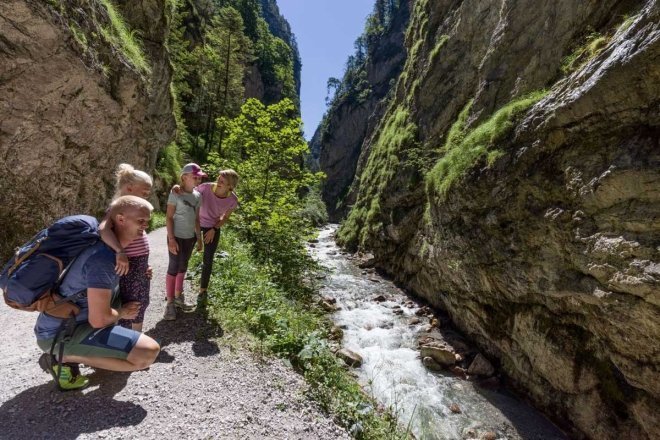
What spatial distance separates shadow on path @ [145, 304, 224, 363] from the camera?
16.1 feet

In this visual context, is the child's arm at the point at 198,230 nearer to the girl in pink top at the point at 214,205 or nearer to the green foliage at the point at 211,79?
the girl in pink top at the point at 214,205

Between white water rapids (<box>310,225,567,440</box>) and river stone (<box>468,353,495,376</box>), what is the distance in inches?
18.9

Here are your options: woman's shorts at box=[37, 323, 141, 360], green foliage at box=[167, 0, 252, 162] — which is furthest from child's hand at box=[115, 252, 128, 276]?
green foliage at box=[167, 0, 252, 162]

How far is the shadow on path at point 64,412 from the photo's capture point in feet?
9.87

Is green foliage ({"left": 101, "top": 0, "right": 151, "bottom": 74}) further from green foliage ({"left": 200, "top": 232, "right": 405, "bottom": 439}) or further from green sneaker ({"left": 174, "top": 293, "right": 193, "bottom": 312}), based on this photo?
green sneaker ({"left": 174, "top": 293, "right": 193, "bottom": 312})

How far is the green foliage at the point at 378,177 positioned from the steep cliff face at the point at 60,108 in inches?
590

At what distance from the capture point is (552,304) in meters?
7.69

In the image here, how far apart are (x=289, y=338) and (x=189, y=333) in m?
1.67

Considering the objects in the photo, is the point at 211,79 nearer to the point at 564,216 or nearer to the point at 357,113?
the point at 564,216

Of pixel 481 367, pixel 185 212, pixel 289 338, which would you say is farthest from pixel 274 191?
pixel 481 367

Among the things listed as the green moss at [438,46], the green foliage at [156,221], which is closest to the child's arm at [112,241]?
the green foliage at [156,221]

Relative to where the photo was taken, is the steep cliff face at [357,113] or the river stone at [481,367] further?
the steep cliff face at [357,113]

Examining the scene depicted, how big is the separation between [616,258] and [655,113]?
2.67 meters

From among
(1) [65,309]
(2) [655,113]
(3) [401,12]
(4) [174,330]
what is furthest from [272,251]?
(3) [401,12]
